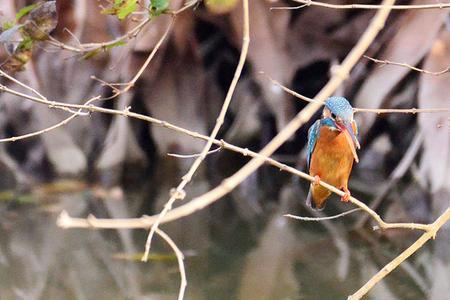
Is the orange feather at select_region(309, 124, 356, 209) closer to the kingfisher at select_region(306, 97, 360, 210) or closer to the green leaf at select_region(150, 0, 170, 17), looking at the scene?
the kingfisher at select_region(306, 97, 360, 210)

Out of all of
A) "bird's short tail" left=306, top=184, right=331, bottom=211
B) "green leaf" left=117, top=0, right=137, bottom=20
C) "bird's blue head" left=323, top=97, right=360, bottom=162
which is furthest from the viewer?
"bird's short tail" left=306, top=184, right=331, bottom=211

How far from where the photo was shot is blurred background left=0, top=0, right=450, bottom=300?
116 inches

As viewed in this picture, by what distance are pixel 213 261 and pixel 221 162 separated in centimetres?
172

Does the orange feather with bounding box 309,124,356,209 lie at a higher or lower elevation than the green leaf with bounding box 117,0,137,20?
lower

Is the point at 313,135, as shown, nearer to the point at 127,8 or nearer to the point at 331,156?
the point at 331,156

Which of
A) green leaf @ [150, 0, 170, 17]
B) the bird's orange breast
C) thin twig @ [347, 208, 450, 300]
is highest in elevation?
green leaf @ [150, 0, 170, 17]

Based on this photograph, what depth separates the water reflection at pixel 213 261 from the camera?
2.80 m

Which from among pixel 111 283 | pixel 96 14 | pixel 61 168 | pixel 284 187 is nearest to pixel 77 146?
pixel 61 168

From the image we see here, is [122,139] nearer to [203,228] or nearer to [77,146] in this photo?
[77,146]

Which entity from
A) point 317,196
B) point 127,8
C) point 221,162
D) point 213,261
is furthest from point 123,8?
point 221,162

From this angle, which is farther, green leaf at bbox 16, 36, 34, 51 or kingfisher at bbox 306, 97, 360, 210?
green leaf at bbox 16, 36, 34, 51

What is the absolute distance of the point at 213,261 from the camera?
314 centimetres

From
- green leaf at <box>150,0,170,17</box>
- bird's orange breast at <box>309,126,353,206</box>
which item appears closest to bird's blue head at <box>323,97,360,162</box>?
bird's orange breast at <box>309,126,353,206</box>

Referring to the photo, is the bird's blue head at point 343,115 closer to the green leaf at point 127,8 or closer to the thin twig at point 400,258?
the thin twig at point 400,258
